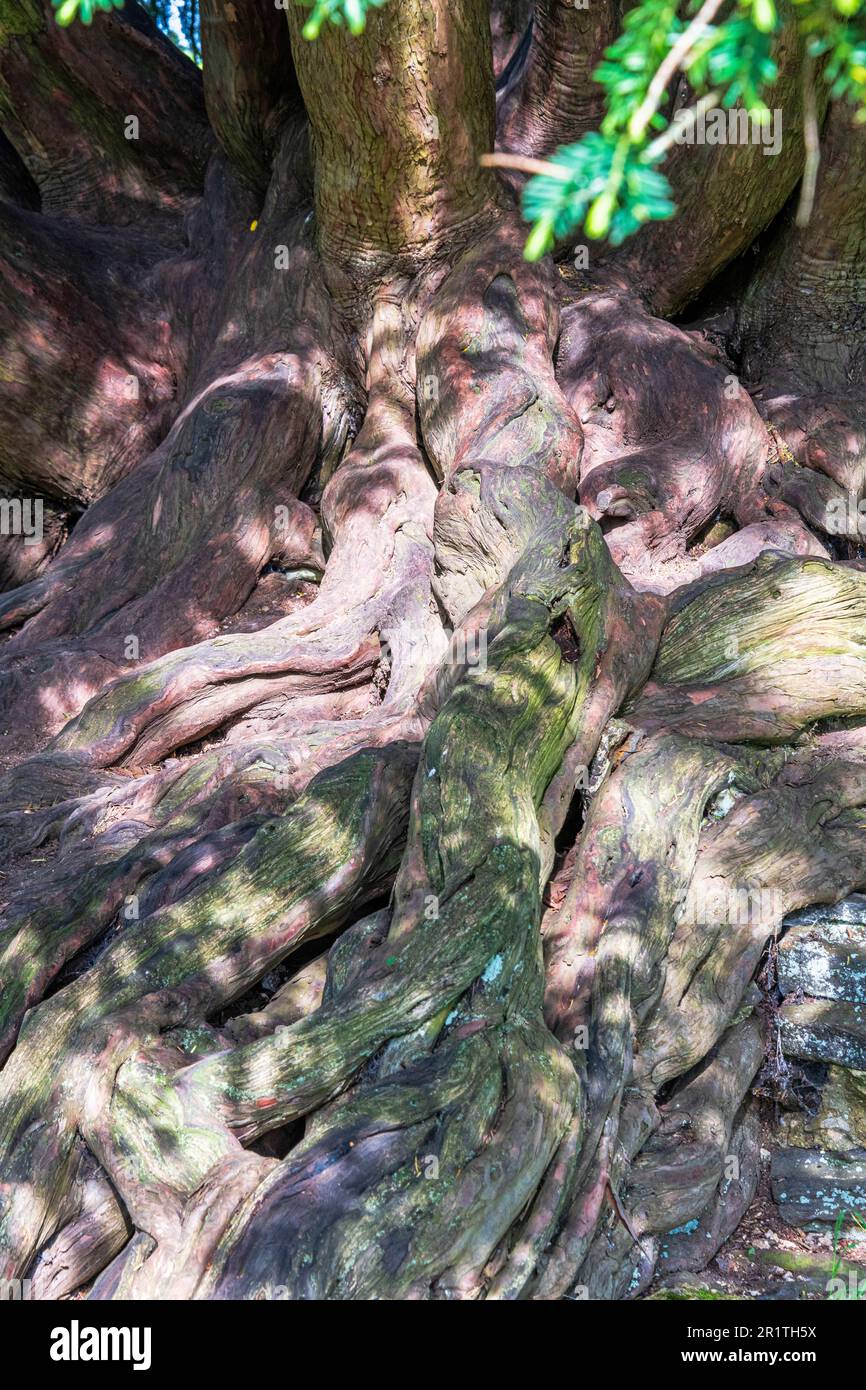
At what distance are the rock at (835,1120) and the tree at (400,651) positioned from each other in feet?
0.51

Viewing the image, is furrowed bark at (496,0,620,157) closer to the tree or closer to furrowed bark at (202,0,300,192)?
the tree

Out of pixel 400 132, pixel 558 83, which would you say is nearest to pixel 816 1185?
pixel 400 132

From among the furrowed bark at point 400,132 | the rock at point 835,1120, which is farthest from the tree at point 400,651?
the rock at point 835,1120

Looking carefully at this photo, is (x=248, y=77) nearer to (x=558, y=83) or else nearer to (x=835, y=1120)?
(x=558, y=83)

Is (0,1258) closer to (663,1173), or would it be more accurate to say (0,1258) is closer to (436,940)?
(436,940)

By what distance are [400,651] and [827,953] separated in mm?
2295

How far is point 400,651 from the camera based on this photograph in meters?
5.80

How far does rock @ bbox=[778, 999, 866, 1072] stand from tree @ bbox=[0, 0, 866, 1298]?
12 centimetres

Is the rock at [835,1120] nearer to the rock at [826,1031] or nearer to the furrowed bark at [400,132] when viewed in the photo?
the rock at [826,1031]

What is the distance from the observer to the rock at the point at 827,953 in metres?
4.54

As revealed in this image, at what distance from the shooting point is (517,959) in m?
3.88

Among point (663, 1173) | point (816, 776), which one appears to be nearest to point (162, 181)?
point (816, 776)

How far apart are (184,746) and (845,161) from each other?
15.0 feet

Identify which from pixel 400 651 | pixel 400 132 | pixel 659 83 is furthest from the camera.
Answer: pixel 400 132
